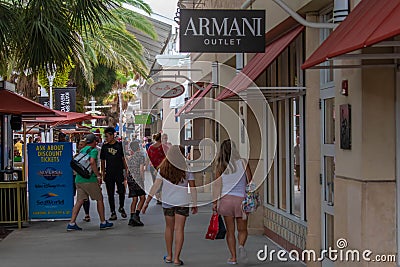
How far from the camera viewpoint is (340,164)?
704 cm

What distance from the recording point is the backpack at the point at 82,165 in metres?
12.7

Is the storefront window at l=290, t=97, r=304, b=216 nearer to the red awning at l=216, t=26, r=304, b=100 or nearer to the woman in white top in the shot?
the red awning at l=216, t=26, r=304, b=100

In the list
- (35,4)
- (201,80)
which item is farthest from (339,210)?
(201,80)

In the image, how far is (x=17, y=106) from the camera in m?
13.8

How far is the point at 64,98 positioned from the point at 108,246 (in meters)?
19.5

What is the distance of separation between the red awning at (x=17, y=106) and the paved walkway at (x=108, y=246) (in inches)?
90.1

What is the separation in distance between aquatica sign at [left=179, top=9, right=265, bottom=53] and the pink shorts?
1932mm

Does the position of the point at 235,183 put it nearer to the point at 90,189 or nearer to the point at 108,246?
the point at 108,246

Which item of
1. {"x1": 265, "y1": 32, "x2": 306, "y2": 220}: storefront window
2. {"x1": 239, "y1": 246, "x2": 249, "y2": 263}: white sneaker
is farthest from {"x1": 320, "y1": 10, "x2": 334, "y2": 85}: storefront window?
{"x1": 239, "y1": 246, "x2": 249, "y2": 263}: white sneaker

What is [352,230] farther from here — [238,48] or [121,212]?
[121,212]

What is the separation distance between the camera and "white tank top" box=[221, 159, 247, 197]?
9.04m

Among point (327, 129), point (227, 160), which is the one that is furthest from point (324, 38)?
point (227, 160)

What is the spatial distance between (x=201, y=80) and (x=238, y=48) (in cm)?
1248

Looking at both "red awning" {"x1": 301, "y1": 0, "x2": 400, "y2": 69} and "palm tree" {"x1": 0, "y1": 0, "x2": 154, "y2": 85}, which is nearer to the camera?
"red awning" {"x1": 301, "y1": 0, "x2": 400, "y2": 69}
